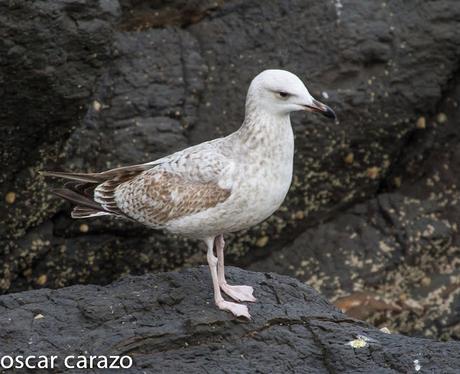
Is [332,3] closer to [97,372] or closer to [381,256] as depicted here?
[381,256]

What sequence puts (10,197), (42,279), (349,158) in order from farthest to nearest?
(349,158)
(42,279)
(10,197)

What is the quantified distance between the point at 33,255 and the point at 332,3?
11.9ft

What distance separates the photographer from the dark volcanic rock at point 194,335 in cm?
609

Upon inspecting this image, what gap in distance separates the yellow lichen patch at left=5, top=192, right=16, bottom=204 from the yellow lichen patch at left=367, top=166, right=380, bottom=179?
3.44 metres

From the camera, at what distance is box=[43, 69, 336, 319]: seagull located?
6480 millimetres

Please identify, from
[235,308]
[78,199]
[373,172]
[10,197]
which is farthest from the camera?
[373,172]

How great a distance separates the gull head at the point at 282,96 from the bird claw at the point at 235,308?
1251 millimetres

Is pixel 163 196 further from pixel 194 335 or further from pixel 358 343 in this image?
pixel 358 343

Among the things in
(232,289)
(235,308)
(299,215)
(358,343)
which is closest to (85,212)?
(232,289)

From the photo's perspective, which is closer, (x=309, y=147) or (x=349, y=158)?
(x=309, y=147)

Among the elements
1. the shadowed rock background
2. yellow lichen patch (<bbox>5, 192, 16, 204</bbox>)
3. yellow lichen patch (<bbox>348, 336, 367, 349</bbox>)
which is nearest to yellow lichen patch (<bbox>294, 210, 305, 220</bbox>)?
the shadowed rock background

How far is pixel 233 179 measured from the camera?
21.3 feet

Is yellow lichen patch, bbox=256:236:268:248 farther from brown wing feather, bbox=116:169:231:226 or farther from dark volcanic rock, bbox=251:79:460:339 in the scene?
brown wing feather, bbox=116:169:231:226

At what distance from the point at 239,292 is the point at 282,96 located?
133 centimetres
